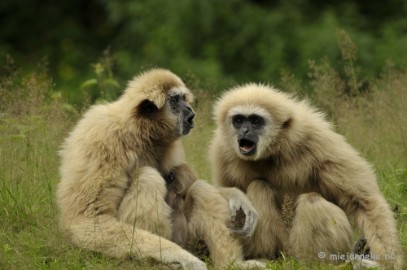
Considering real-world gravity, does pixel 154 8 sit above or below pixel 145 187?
above

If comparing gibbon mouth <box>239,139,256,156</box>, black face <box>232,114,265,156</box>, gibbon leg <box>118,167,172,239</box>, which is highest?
black face <box>232,114,265,156</box>

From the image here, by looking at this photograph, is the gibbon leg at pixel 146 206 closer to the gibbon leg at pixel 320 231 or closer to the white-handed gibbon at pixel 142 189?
the white-handed gibbon at pixel 142 189

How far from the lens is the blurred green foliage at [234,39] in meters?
17.6

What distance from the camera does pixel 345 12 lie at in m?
19.3

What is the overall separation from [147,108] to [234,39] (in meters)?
10.8

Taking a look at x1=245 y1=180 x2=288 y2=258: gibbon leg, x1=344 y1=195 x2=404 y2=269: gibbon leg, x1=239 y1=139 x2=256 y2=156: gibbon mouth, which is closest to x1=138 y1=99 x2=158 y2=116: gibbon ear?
x1=239 y1=139 x2=256 y2=156: gibbon mouth

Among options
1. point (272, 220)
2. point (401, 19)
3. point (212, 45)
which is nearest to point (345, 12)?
point (401, 19)

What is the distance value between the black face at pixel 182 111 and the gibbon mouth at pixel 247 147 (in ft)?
1.68

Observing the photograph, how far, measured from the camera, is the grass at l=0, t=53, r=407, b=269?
816 centimetres

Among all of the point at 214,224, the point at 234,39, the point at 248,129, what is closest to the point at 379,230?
the point at 214,224

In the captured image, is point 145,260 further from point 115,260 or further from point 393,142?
point 393,142

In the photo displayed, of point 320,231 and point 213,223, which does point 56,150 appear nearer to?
point 213,223

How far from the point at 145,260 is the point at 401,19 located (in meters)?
12.6

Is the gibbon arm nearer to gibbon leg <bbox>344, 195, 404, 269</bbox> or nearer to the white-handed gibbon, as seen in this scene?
the white-handed gibbon
